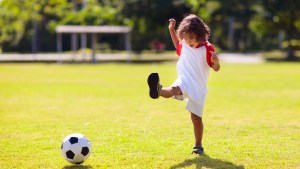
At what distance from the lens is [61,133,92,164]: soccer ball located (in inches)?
222

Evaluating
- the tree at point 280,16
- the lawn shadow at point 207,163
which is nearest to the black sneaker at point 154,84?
the lawn shadow at point 207,163

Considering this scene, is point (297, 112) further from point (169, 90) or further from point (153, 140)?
point (169, 90)

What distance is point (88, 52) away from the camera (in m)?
40.3

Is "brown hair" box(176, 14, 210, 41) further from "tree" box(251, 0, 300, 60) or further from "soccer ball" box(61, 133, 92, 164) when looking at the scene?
"tree" box(251, 0, 300, 60)

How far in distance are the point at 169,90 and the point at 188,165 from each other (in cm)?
97

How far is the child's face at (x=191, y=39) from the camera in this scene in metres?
6.18

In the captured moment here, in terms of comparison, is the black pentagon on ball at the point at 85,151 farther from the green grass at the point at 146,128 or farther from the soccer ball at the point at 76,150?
the green grass at the point at 146,128

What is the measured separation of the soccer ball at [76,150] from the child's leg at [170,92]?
1.09 meters

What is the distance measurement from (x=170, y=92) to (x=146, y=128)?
2495mm

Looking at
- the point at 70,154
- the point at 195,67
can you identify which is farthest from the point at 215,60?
the point at 70,154

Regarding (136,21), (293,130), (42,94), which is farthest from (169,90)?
(136,21)

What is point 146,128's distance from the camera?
8.45 metres

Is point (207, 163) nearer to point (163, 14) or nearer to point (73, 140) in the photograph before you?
point (73, 140)

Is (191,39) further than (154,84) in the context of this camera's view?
Yes
